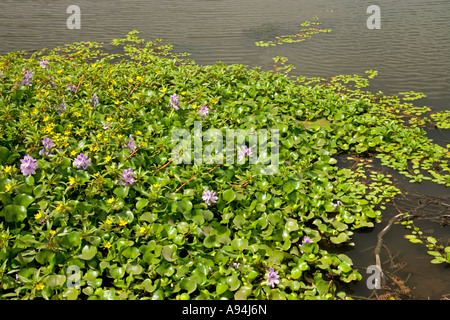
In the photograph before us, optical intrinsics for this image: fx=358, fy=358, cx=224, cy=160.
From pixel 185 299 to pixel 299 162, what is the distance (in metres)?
2.05

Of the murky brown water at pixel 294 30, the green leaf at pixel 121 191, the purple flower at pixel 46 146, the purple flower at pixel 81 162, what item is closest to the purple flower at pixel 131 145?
the purple flower at pixel 81 162

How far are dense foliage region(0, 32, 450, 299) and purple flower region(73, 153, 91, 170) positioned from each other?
1 centimetres

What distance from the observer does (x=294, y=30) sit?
934 cm

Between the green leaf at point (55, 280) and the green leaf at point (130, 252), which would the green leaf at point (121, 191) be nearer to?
the green leaf at point (130, 252)

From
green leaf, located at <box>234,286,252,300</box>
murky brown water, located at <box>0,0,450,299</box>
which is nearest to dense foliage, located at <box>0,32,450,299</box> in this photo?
green leaf, located at <box>234,286,252,300</box>

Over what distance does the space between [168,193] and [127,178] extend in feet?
1.20

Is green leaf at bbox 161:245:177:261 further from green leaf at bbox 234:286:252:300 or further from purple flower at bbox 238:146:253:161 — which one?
purple flower at bbox 238:146:253:161

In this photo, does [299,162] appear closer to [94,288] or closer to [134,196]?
[134,196]

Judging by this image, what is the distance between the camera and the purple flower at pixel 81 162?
3.11m

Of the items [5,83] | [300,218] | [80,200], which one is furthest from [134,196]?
[5,83]

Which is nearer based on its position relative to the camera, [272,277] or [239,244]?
[272,277]

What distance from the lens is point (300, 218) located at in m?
3.40

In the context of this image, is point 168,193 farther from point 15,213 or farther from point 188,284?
point 15,213

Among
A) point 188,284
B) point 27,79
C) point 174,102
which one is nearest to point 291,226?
point 188,284
